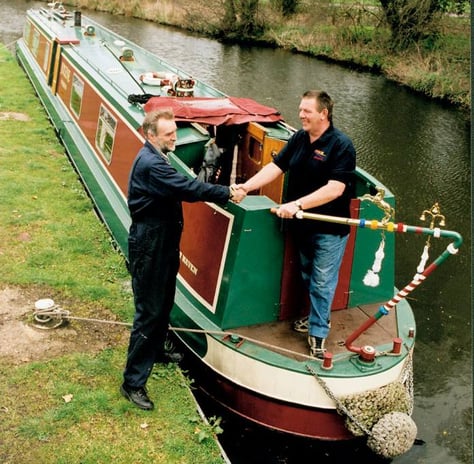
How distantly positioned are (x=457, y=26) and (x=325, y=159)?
1926 cm

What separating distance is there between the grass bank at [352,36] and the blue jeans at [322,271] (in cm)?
1302

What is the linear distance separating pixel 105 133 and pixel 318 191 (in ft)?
12.5

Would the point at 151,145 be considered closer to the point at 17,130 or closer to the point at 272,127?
the point at 272,127

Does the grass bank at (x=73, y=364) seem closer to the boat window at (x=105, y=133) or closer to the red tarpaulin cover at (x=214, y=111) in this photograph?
the boat window at (x=105, y=133)

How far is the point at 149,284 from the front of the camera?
3.96m

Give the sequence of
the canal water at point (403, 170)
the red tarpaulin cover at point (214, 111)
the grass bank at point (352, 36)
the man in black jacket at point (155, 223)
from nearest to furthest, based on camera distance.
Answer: the man in black jacket at point (155, 223) → the canal water at point (403, 170) → the red tarpaulin cover at point (214, 111) → the grass bank at point (352, 36)

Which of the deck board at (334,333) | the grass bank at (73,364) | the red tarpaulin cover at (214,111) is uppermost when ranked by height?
the red tarpaulin cover at (214,111)

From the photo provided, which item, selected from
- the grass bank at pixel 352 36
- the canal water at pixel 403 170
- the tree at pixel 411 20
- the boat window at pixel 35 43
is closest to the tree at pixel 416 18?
the tree at pixel 411 20

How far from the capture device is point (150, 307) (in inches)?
158

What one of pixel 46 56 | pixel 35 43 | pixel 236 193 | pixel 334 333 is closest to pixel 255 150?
pixel 236 193

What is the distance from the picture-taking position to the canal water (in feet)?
15.6

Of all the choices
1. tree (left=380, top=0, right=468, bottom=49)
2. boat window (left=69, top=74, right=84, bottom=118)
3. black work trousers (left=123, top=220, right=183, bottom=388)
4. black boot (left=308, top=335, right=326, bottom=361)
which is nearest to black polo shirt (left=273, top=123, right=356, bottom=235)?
black boot (left=308, top=335, right=326, bottom=361)

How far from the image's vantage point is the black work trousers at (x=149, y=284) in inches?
153

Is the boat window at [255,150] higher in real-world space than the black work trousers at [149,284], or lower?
higher
